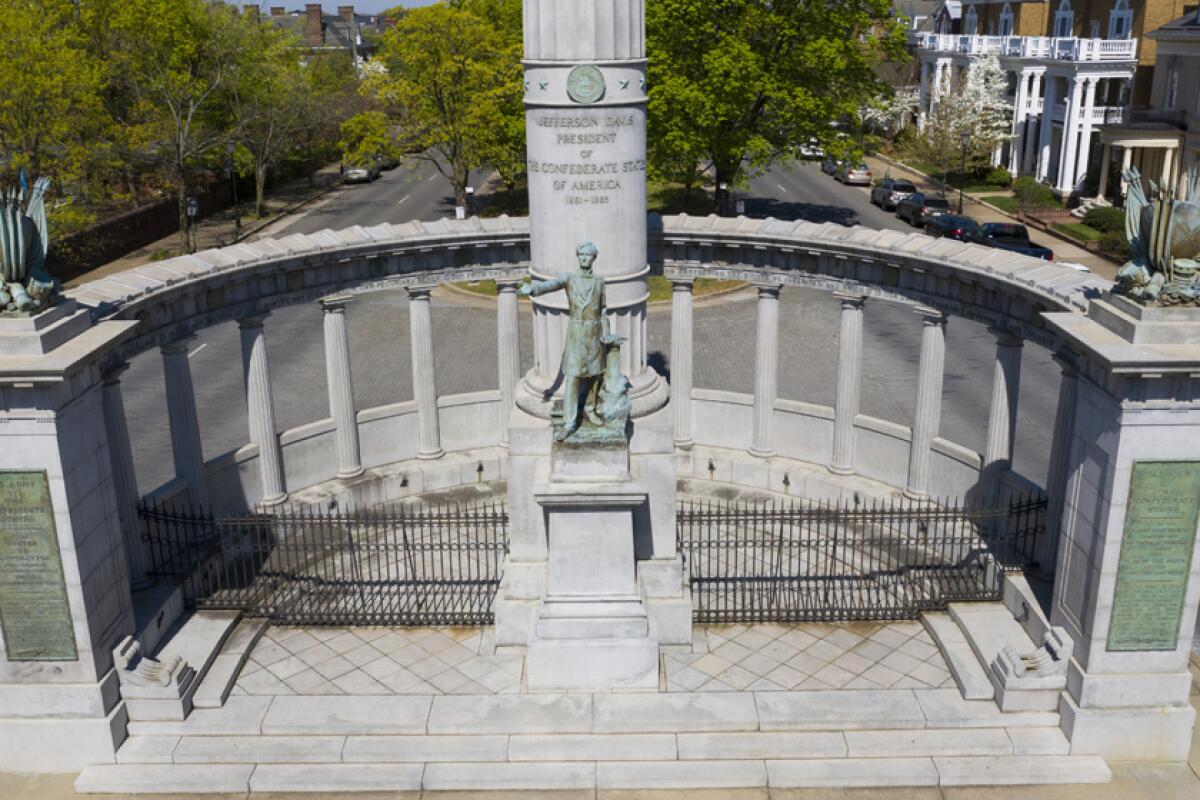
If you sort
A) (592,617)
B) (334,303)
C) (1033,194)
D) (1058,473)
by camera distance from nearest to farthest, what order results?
(592,617) → (1058,473) → (334,303) → (1033,194)

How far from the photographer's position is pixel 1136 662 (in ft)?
50.3

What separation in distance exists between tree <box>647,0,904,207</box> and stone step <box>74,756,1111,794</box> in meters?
31.4

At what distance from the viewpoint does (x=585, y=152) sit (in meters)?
18.1

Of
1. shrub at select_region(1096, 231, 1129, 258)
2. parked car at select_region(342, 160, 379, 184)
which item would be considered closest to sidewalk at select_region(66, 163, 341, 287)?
parked car at select_region(342, 160, 379, 184)

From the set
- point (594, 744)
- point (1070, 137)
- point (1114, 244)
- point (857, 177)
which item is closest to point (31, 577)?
point (594, 744)

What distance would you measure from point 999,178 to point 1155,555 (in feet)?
218

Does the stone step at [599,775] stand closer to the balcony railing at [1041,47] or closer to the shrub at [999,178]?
the balcony railing at [1041,47]

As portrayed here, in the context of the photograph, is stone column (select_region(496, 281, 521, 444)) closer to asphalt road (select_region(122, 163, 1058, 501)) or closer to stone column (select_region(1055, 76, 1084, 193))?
asphalt road (select_region(122, 163, 1058, 501))

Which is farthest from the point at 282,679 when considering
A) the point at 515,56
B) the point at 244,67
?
the point at 244,67

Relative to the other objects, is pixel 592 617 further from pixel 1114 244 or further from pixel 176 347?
pixel 1114 244

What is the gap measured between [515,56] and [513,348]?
3309cm

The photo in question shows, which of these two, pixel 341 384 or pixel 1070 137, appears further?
pixel 1070 137

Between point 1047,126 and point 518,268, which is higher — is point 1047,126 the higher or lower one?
the higher one

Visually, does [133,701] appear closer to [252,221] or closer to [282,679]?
[282,679]
